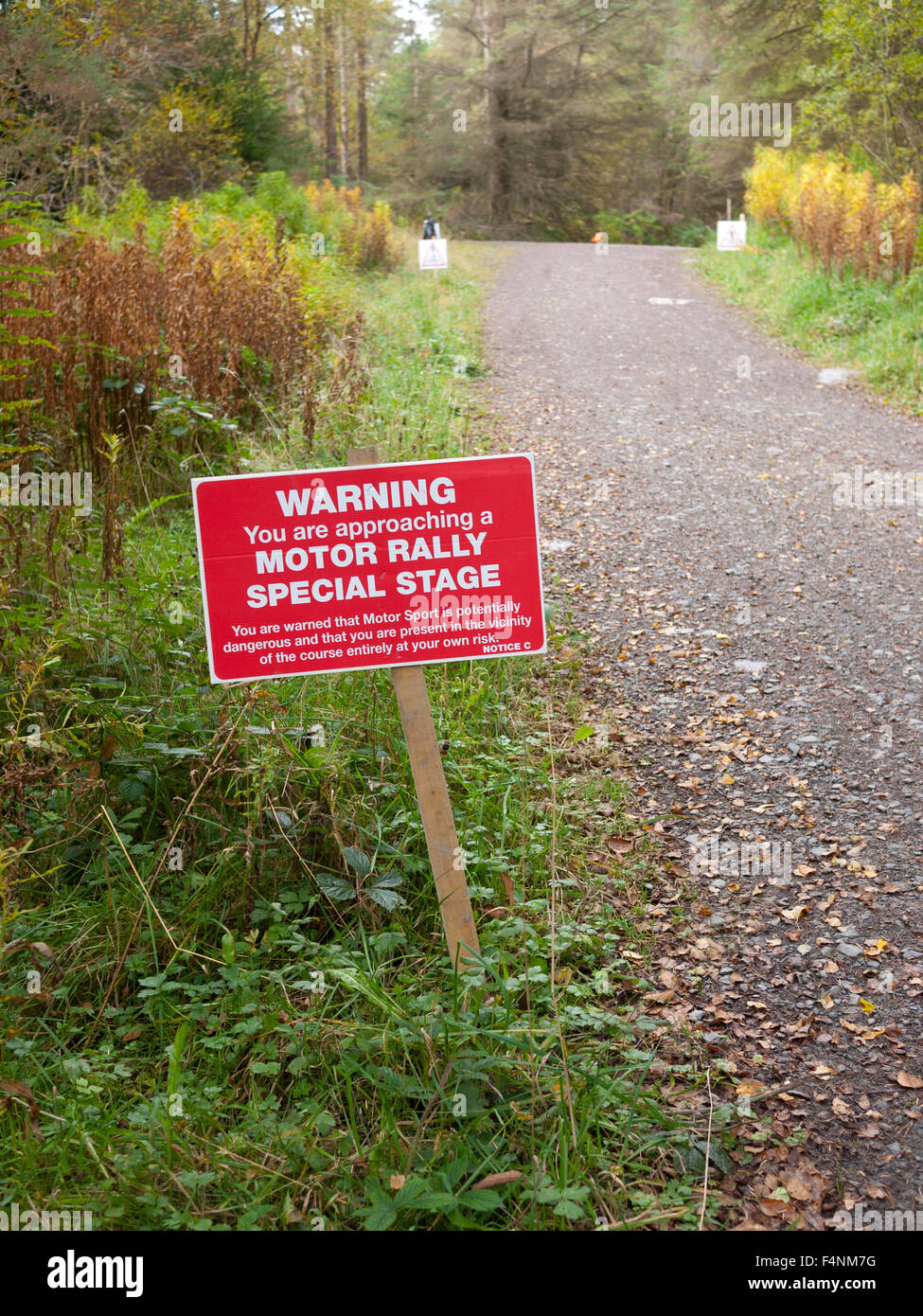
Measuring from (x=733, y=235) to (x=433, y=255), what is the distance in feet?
19.1

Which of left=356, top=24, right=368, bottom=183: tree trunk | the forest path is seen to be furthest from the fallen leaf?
left=356, top=24, right=368, bottom=183: tree trunk

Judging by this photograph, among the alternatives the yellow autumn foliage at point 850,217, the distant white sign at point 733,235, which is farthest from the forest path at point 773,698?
the distant white sign at point 733,235

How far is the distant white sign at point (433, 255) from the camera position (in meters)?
16.5

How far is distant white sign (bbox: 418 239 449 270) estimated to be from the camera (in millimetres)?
16505

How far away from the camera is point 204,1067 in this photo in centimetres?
276

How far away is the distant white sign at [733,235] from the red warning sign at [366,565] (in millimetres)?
17356

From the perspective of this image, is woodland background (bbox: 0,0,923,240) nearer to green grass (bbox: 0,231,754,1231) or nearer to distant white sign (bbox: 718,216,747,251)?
distant white sign (bbox: 718,216,747,251)

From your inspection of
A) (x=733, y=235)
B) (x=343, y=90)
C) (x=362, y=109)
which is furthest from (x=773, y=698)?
(x=362, y=109)

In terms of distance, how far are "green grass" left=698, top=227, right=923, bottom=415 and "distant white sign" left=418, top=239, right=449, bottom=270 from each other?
460 centimetres

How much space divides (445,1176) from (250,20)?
90.3 ft

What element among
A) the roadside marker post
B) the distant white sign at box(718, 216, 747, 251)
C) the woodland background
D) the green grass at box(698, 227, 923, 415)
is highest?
the woodland background

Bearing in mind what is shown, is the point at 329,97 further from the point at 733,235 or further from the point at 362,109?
the point at 733,235
